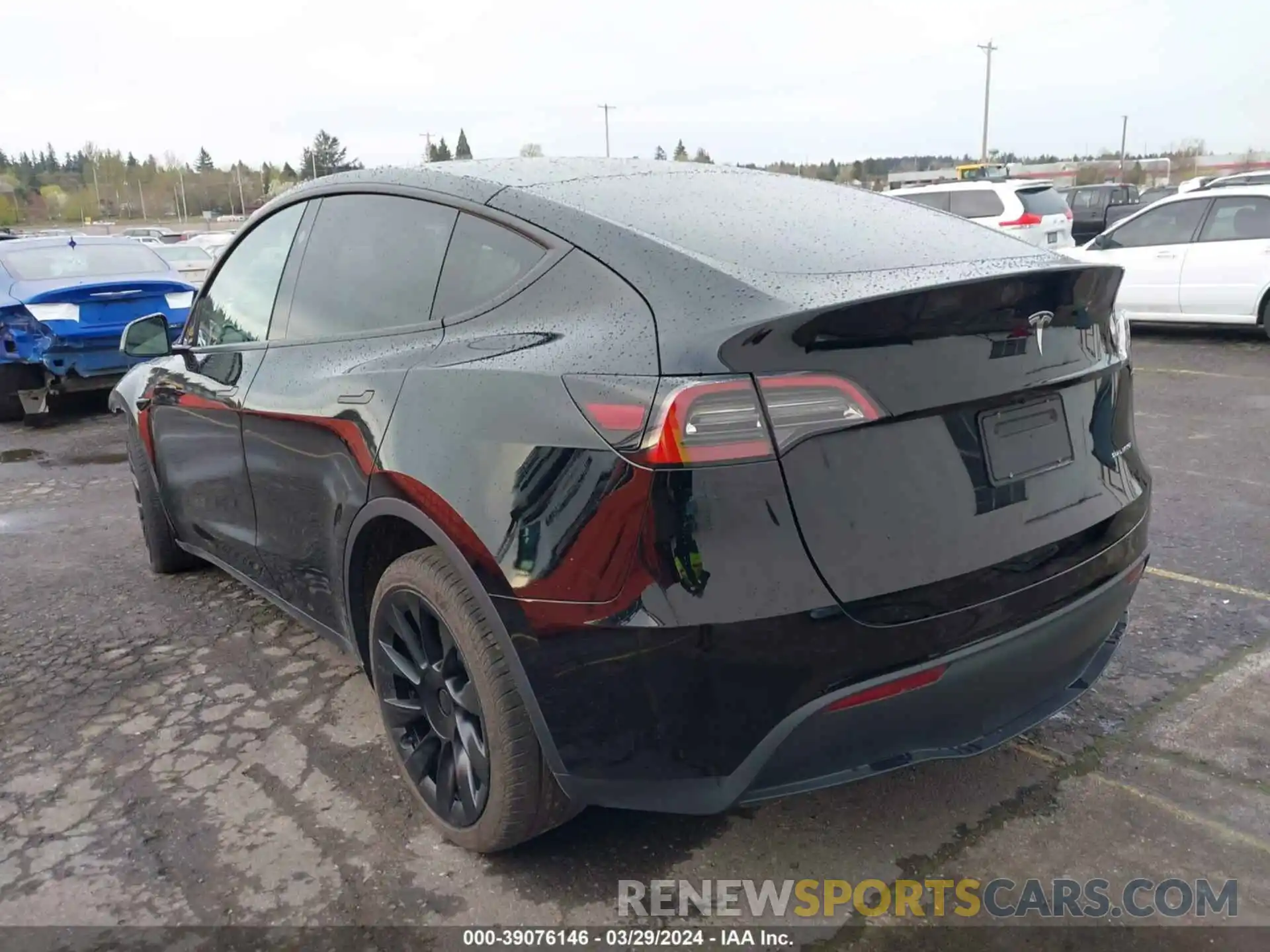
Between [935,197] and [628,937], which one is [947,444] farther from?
[935,197]

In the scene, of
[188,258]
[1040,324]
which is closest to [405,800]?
[1040,324]

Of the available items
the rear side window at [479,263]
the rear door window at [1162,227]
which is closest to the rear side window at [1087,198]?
the rear door window at [1162,227]

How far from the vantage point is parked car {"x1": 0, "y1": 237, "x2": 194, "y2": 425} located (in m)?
8.28

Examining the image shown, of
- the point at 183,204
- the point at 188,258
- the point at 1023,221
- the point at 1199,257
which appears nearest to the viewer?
the point at 1199,257

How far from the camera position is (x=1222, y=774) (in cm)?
269

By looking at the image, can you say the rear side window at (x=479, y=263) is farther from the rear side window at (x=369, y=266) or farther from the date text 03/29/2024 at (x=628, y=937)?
the date text 03/29/2024 at (x=628, y=937)

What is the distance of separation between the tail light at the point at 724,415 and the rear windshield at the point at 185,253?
18992mm

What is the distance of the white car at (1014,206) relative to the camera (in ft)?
48.9

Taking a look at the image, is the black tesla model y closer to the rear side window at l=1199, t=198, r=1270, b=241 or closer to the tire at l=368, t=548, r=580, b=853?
the tire at l=368, t=548, r=580, b=853

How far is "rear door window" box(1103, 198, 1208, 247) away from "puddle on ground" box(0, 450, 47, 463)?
413 inches

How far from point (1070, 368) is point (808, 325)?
761mm

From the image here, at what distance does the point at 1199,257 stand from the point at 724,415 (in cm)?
1002

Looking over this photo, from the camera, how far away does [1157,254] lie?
409 inches

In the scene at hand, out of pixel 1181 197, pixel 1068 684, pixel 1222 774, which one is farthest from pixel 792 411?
pixel 1181 197
